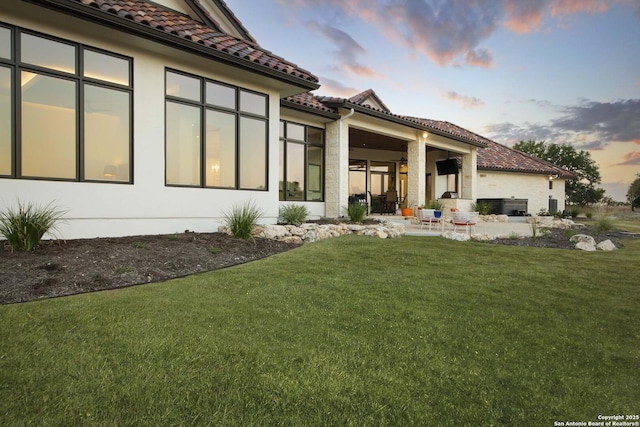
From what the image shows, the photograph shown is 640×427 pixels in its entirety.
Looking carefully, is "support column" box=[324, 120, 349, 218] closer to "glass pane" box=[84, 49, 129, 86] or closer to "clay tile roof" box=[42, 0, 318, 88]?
"clay tile roof" box=[42, 0, 318, 88]

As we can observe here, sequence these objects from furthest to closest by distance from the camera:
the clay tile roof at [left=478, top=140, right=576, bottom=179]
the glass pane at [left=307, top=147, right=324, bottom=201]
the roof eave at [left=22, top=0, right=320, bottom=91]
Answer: the clay tile roof at [left=478, top=140, right=576, bottom=179]
the glass pane at [left=307, top=147, right=324, bottom=201]
the roof eave at [left=22, top=0, right=320, bottom=91]

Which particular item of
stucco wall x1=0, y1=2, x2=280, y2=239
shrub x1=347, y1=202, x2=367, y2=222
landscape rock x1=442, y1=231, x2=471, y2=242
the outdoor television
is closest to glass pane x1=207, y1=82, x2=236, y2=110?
stucco wall x1=0, y1=2, x2=280, y2=239

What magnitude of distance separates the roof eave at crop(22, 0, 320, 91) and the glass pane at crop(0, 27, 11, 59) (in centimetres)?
80

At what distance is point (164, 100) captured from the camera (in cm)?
762

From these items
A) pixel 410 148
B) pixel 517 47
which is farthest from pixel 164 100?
pixel 517 47

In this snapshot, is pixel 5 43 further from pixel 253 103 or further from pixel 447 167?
pixel 447 167

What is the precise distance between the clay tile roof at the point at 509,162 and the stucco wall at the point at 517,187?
1.60 feet

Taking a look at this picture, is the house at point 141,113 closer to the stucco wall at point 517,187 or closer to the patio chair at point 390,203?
the patio chair at point 390,203

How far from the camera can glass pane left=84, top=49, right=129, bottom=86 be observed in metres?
6.68

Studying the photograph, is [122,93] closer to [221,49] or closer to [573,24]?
[221,49]

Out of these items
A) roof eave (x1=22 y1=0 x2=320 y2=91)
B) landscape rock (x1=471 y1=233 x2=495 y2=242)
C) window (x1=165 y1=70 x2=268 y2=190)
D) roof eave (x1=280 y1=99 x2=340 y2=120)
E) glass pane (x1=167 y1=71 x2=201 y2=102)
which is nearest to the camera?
roof eave (x1=22 y1=0 x2=320 y2=91)

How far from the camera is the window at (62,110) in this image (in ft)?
19.4

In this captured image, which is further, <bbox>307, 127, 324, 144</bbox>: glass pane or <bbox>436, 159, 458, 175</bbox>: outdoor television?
<bbox>436, 159, 458, 175</bbox>: outdoor television


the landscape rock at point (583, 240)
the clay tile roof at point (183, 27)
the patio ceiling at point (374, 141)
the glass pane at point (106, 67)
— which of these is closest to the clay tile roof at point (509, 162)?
the patio ceiling at point (374, 141)
